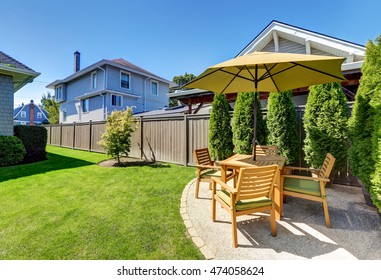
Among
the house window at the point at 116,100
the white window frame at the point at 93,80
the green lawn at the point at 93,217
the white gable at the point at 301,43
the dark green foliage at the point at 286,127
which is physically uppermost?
the white window frame at the point at 93,80

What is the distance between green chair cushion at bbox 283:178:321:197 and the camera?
2.98m

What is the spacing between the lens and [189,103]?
10.2 meters

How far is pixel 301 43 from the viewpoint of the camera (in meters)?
9.23

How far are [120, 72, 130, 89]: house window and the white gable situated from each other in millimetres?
12739

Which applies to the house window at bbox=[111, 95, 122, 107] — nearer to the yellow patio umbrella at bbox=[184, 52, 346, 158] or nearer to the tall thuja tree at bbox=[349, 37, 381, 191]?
the yellow patio umbrella at bbox=[184, 52, 346, 158]

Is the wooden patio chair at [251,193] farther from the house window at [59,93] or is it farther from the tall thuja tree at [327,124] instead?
the house window at [59,93]

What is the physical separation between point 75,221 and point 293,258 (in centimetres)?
317

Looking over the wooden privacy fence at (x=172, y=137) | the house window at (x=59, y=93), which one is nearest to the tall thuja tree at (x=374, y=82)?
the wooden privacy fence at (x=172, y=137)

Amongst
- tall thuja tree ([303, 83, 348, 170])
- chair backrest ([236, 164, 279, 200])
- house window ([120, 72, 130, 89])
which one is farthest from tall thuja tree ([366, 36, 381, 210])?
house window ([120, 72, 130, 89])

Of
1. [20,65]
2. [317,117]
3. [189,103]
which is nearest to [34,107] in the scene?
[20,65]

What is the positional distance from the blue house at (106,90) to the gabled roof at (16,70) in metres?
7.67

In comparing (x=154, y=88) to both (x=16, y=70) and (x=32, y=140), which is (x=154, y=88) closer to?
(x=16, y=70)

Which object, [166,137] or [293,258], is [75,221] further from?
[166,137]

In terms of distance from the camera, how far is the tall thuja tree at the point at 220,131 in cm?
638
